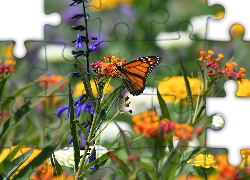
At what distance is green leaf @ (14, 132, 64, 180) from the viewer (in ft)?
4.39

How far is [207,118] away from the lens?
51.5 inches

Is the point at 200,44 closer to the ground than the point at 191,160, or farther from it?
farther from it

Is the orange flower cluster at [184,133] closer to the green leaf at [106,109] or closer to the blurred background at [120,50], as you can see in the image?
the green leaf at [106,109]

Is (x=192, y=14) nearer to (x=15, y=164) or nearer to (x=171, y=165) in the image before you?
(x=171, y=165)

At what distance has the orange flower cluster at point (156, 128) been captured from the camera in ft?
3.89

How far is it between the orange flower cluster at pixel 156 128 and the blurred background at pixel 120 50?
341 mm

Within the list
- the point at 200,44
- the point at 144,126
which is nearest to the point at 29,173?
the point at 144,126

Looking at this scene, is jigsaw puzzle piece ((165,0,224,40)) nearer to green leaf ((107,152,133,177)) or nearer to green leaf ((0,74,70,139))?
green leaf ((0,74,70,139))

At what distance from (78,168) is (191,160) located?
439 millimetres

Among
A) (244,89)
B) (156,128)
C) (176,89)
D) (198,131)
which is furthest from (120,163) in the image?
(244,89)

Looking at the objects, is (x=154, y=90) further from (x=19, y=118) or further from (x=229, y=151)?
(x=19, y=118)

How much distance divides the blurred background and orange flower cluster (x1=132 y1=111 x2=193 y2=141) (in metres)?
0.34

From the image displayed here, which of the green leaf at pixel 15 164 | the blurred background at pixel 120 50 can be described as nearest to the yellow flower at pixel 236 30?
the blurred background at pixel 120 50

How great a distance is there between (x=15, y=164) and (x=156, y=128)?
0.60 metres
